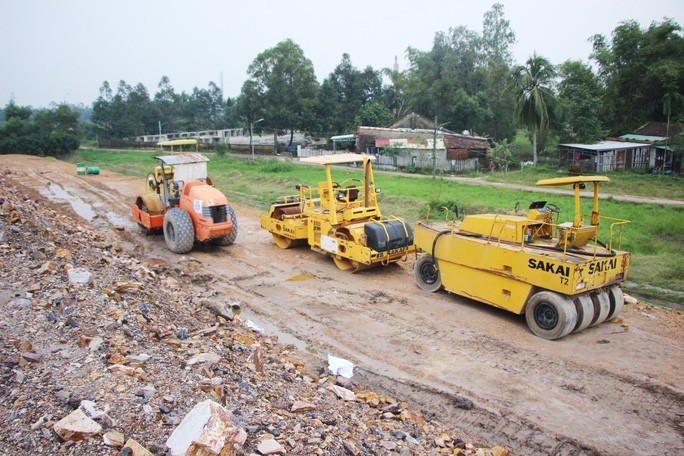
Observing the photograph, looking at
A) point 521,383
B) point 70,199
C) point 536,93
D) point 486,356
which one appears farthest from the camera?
point 536,93

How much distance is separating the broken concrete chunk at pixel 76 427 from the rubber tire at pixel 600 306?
23.6 ft

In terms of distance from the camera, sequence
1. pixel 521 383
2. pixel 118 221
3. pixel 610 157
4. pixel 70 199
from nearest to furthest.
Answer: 1. pixel 521 383
2. pixel 118 221
3. pixel 70 199
4. pixel 610 157

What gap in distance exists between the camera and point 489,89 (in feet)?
143

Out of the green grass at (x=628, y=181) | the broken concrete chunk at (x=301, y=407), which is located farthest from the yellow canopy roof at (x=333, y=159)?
the green grass at (x=628, y=181)

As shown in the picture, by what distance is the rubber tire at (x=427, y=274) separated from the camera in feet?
31.8

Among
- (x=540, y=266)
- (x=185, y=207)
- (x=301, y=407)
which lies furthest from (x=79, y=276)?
(x=540, y=266)

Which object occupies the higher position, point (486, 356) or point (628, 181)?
point (628, 181)

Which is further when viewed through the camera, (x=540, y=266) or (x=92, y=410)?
(x=540, y=266)

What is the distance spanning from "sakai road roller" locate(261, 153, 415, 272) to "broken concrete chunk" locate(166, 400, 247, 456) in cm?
634

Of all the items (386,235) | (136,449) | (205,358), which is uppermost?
(386,235)

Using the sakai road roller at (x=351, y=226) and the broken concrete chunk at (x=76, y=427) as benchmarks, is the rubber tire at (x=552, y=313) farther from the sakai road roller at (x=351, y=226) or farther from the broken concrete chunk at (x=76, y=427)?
the broken concrete chunk at (x=76, y=427)

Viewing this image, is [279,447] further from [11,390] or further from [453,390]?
[453,390]

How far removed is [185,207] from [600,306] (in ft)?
30.6

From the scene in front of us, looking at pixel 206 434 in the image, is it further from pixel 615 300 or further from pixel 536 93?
pixel 536 93
